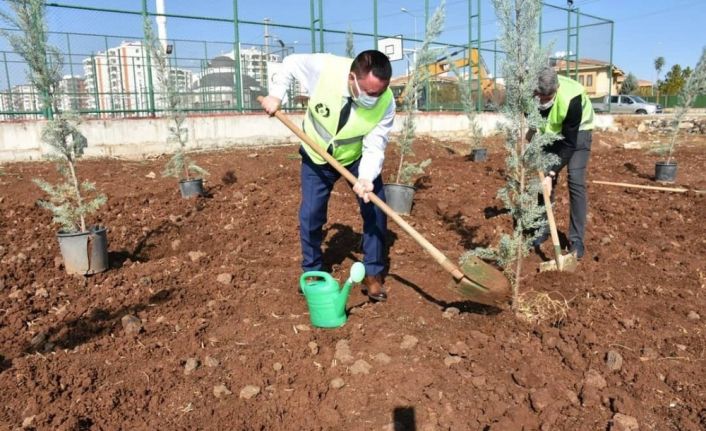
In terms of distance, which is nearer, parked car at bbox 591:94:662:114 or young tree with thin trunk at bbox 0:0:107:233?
young tree with thin trunk at bbox 0:0:107:233

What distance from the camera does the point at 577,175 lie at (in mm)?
4340

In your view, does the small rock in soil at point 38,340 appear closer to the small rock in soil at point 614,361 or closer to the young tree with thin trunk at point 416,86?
the small rock in soil at point 614,361

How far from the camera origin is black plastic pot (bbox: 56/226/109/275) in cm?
400

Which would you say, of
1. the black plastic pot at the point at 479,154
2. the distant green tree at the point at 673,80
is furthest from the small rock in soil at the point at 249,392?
the distant green tree at the point at 673,80

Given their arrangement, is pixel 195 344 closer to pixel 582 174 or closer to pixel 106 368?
pixel 106 368

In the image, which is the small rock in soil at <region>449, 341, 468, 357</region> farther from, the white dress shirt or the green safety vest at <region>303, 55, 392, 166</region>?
the green safety vest at <region>303, 55, 392, 166</region>

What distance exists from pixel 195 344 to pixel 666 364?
8.24 feet

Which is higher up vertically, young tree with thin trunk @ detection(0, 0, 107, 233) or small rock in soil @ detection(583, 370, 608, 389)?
young tree with thin trunk @ detection(0, 0, 107, 233)

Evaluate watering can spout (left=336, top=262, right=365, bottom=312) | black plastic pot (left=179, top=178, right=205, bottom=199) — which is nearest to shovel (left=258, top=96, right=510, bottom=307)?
watering can spout (left=336, top=262, right=365, bottom=312)

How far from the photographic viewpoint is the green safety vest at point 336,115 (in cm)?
324

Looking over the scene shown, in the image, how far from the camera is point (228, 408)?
241 cm

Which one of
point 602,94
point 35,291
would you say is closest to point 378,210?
point 35,291

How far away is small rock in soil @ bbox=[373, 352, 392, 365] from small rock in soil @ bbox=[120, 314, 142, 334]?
56.2 inches

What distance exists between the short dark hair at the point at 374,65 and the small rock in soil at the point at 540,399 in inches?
72.5
